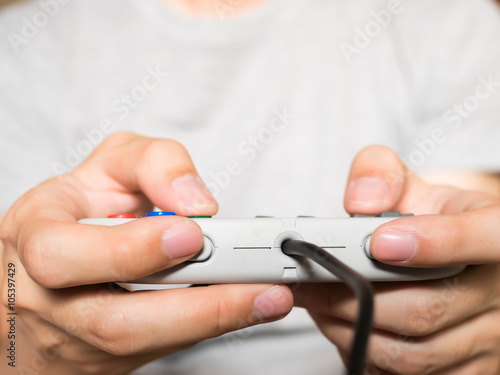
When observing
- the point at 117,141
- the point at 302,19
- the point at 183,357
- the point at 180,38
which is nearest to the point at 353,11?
the point at 302,19

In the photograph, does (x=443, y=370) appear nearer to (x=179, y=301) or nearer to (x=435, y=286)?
(x=435, y=286)

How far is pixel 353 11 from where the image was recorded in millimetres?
796

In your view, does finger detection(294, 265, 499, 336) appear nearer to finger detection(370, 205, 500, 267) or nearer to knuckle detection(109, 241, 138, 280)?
finger detection(370, 205, 500, 267)

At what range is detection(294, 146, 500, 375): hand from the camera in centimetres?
32

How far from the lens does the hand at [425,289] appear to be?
1.07 feet

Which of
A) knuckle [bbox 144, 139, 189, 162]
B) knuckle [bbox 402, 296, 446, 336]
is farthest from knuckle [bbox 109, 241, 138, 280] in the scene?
knuckle [bbox 402, 296, 446, 336]

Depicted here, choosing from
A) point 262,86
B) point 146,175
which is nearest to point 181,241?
point 146,175

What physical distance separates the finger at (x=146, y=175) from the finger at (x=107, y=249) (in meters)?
0.07

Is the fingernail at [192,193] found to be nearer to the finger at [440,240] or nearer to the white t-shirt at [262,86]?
the finger at [440,240]

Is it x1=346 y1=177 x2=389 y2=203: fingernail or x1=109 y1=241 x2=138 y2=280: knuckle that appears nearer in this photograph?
x1=109 y1=241 x2=138 y2=280: knuckle

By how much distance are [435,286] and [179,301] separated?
0.68ft

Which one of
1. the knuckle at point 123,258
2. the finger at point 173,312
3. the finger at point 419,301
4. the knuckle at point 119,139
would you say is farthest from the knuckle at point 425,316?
the knuckle at point 119,139

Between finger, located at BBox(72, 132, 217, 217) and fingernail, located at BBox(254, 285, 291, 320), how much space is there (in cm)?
9

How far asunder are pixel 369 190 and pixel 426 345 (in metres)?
0.15
